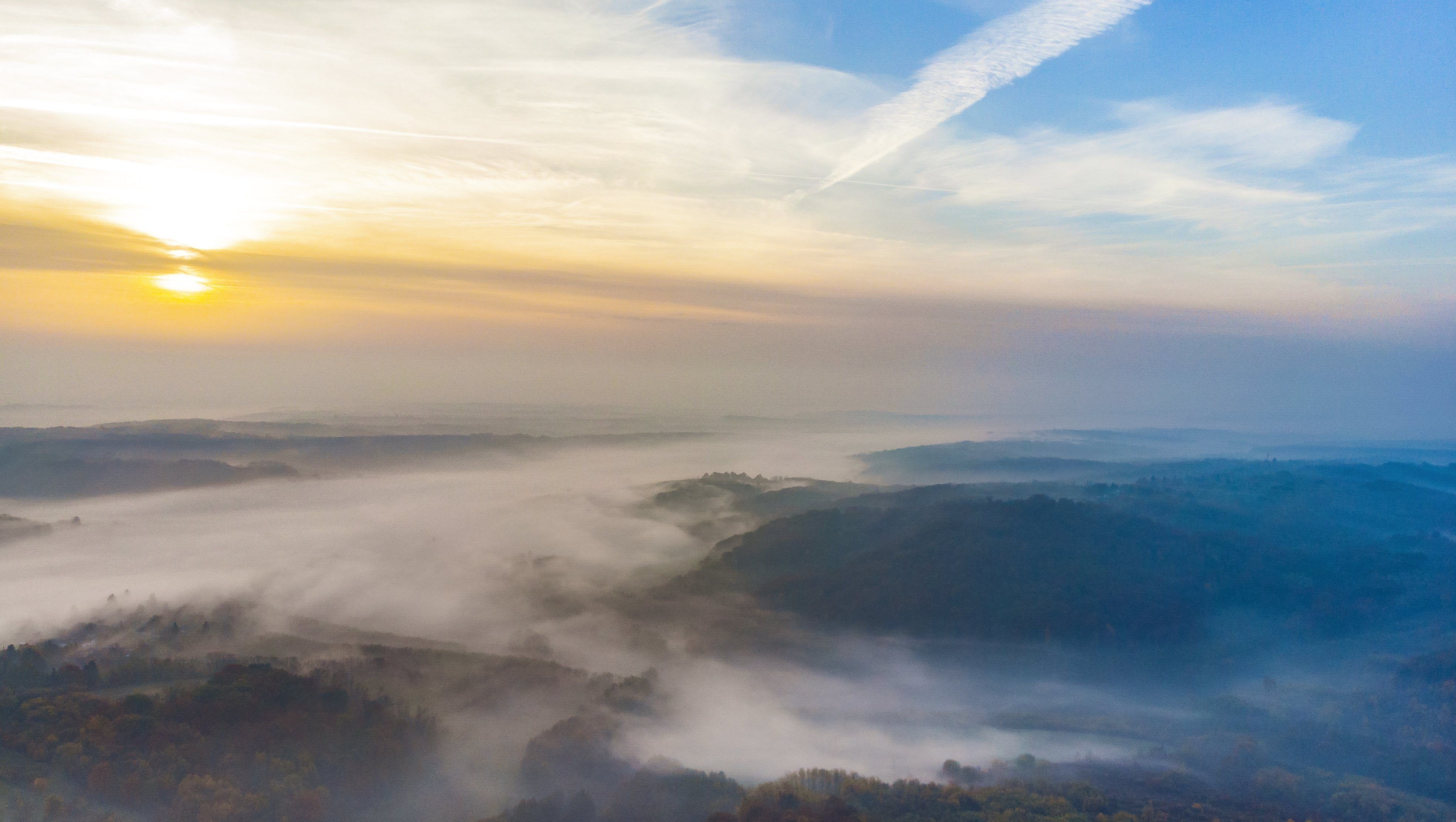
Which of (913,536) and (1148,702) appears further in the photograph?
(913,536)

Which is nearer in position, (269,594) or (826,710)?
(826,710)

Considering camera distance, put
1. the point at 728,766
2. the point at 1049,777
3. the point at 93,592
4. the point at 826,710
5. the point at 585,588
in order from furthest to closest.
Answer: the point at 585,588, the point at 93,592, the point at 826,710, the point at 728,766, the point at 1049,777

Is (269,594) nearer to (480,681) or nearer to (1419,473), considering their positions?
(480,681)

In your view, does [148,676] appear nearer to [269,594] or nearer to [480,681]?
[480,681]

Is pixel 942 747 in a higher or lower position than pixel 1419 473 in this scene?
lower

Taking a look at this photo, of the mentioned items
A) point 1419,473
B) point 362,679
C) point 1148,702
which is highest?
point 1419,473

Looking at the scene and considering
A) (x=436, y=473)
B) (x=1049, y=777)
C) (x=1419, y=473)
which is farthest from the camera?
(x=436, y=473)

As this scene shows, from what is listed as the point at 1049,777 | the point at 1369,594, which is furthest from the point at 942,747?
the point at 1369,594

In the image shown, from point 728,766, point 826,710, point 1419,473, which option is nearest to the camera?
point 728,766

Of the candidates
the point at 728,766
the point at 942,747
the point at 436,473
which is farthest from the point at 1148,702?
the point at 436,473
